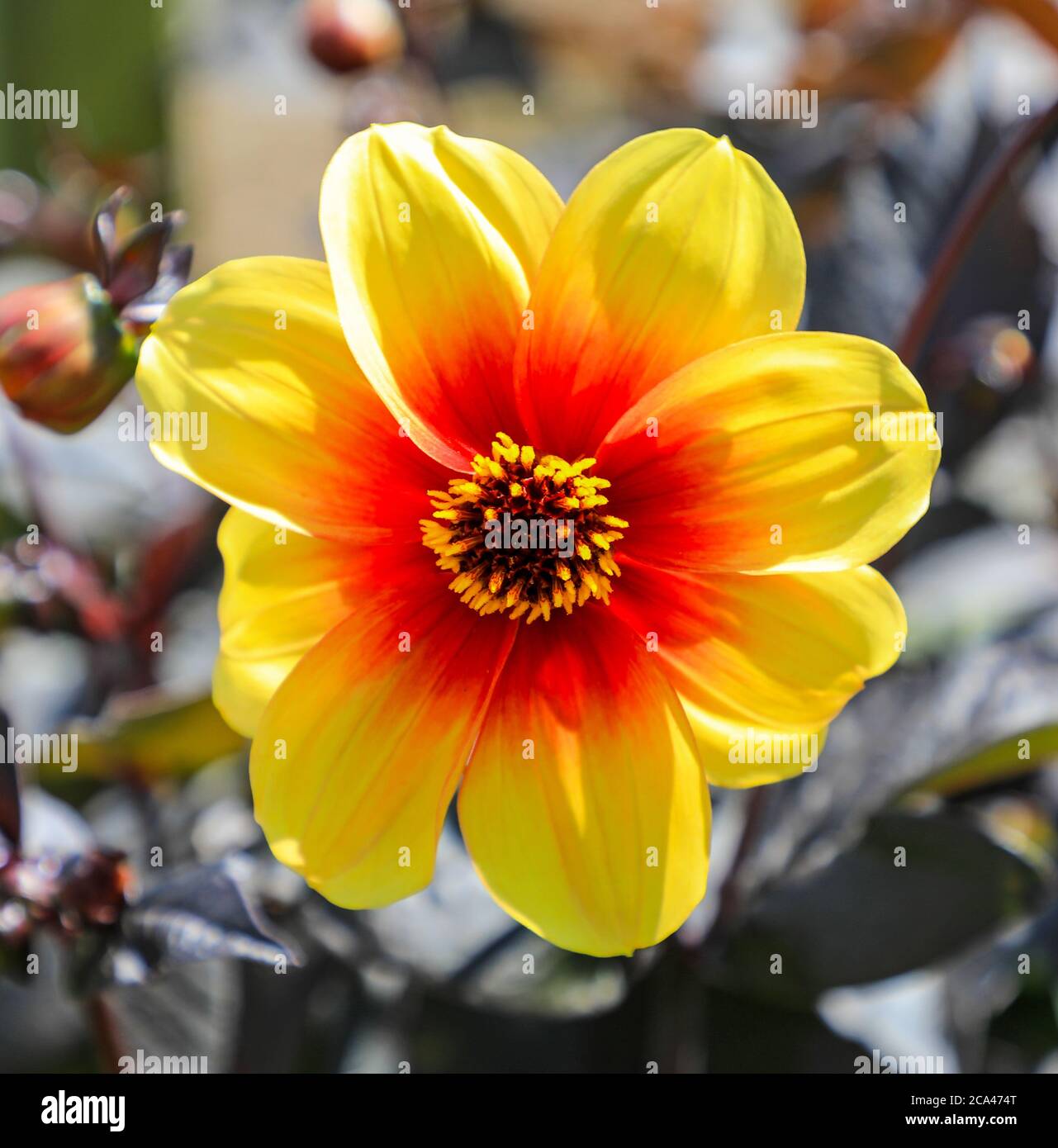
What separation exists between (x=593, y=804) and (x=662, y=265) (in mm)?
220

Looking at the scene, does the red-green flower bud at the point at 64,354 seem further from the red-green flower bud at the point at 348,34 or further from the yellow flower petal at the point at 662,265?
the red-green flower bud at the point at 348,34

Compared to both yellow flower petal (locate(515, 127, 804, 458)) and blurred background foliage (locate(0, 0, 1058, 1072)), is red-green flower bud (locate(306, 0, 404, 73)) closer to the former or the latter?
blurred background foliage (locate(0, 0, 1058, 1072))

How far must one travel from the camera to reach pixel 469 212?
1.56 feet

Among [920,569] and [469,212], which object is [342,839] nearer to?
A: [469,212]

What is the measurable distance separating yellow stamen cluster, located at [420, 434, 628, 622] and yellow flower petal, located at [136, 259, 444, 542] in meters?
0.04

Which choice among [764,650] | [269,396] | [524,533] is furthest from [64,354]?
[764,650]

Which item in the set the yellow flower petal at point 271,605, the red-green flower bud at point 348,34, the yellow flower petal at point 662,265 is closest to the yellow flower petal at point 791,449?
the yellow flower petal at point 662,265

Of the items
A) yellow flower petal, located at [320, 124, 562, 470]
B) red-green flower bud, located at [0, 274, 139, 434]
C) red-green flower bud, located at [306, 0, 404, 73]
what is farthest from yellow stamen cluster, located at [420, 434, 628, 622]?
red-green flower bud, located at [306, 0, 404, 73]

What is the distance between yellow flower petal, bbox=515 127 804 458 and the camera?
0.47 meters

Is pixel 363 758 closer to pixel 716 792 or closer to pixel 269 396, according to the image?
pixel 269 396

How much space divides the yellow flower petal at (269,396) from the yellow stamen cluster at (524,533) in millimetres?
37

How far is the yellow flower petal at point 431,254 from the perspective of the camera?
1.52 feet
